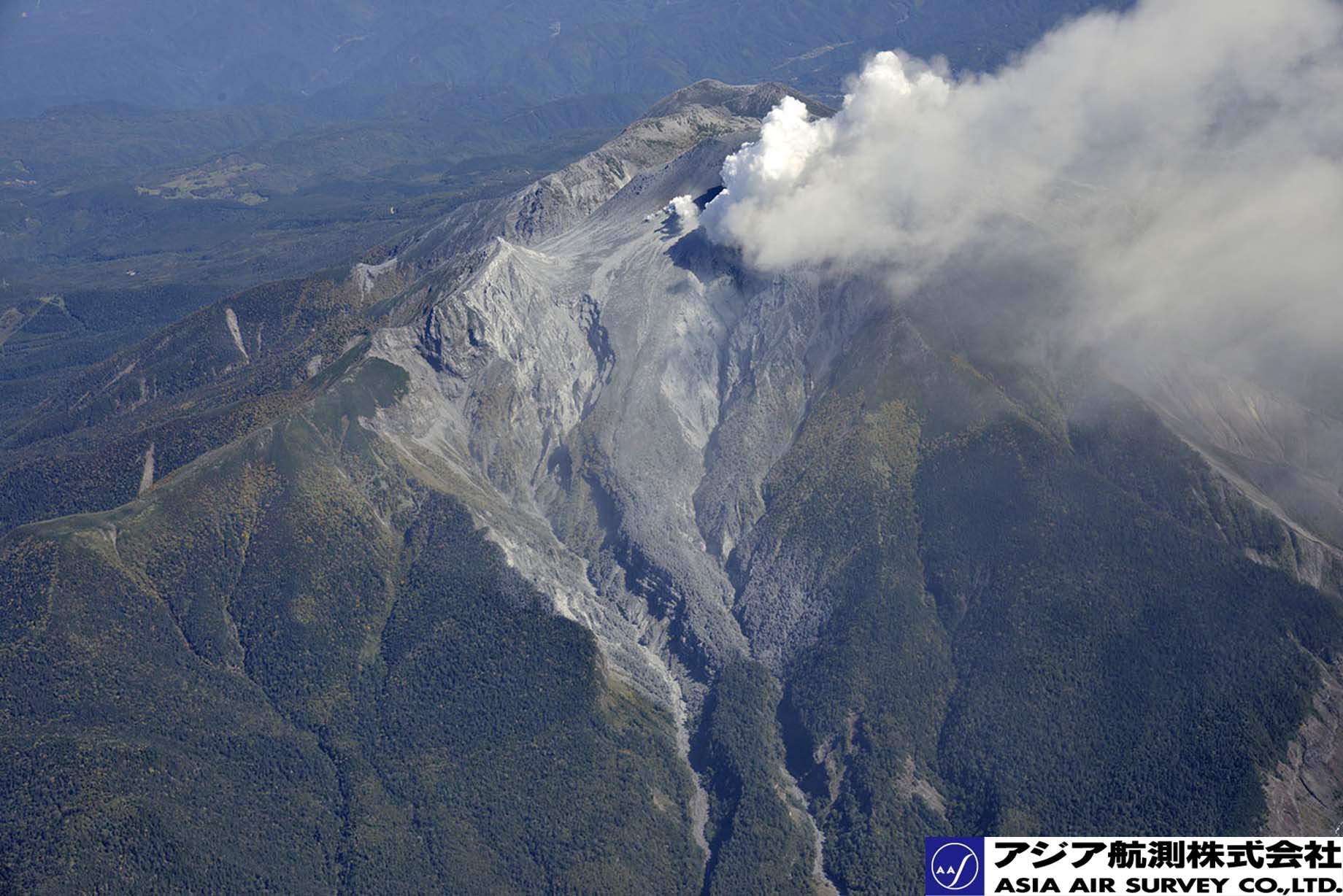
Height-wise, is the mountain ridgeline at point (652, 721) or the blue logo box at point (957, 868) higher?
the mountain ridgeline at point (652, 721)

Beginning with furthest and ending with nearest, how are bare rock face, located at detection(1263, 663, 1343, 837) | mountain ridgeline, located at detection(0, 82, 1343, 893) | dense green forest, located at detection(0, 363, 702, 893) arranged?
mountain ridgeline, located at detection(0, 82, 1343, 893) < dense green forest, located at detection(0, 363, 702, 893) < bare rock face, located at detection(1263, 663, 1343, 837)

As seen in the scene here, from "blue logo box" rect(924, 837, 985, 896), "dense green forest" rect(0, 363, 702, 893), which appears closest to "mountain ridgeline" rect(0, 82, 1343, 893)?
"dense green forest" rect(0, 363, 702, 893)

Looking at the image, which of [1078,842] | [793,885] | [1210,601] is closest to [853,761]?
→ [793,885]

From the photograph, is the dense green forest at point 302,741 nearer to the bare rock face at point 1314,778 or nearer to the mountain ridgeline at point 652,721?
the mountain ridgeline at point 652,721

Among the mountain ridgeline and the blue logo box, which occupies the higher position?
the mountain ridgeline

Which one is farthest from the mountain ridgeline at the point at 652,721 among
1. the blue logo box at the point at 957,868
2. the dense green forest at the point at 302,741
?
the blue logo box at the point at 957,868

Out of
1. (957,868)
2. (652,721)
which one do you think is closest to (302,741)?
(652,721)

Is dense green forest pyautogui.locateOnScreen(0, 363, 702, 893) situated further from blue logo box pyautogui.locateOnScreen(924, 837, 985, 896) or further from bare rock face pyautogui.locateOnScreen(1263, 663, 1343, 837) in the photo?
bare rock face pyautogui.locateOnScreen(1263, 663, 1343, 837)

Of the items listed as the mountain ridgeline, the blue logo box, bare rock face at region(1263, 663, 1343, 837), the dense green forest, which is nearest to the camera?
the blue logo box

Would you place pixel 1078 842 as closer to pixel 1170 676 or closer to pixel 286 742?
pixel 1170 676

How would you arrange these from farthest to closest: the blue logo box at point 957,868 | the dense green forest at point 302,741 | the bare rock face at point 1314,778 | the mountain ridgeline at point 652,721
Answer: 1. the mountain ridgeline at point 652,721
2. the dense green forest at point 302,741
3. the bare rock face at point 1314,778
4. the blue logo box at point 957,868
